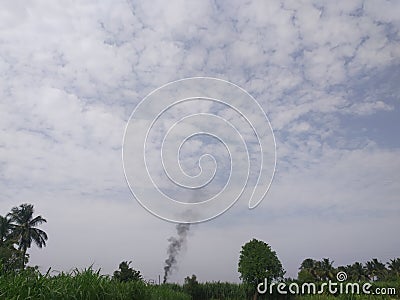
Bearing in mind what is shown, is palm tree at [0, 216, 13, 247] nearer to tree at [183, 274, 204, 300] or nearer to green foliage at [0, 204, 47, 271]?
green foliage at [0, 204, 47, 271]

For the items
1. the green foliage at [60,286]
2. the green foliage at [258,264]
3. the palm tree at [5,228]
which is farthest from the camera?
the palm tree at [5,228]

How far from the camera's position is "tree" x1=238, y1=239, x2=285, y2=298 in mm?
23797

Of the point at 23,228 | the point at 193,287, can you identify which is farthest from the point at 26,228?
the point at 193,287

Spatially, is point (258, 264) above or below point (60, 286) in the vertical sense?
above

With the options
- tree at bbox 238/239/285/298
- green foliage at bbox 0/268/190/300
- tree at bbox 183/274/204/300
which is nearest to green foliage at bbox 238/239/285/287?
tree at bbox 238/239/285/298

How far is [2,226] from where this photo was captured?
3744 centimetres

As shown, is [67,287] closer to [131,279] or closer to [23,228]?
[131,279]

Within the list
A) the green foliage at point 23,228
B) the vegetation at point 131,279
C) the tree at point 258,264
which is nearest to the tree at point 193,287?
the vegetation at point 131,279

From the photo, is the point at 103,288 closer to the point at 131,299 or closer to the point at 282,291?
the point at 131,299

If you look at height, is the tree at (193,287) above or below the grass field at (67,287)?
above

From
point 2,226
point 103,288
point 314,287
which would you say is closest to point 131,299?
point 103,288

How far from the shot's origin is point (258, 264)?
2375 centimetres

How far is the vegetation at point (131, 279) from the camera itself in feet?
12.5

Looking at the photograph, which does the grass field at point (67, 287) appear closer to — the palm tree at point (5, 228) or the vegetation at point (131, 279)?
the vegetation at point (131, 279)
